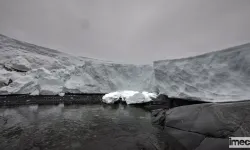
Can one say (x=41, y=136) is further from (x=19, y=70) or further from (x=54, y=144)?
(x=19, y=70)

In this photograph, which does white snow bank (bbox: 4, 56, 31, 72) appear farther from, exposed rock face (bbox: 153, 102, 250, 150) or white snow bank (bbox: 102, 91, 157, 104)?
exposed rock face (bbox: 153, 102, 250, 150)

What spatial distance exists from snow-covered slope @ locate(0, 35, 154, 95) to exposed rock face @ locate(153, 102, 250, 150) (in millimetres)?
14788

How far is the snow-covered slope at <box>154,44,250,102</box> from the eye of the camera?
22.9 ft

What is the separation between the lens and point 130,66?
2241cm

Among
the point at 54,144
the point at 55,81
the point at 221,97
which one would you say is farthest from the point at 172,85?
the point at 55,81

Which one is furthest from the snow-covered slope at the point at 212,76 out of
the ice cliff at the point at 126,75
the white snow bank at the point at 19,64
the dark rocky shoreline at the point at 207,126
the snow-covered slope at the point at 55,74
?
the white snow bank at the point at 19,64

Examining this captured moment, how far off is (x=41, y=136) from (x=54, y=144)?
1.11m

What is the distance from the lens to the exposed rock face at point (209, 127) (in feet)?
11.8

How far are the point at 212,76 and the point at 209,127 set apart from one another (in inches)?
239

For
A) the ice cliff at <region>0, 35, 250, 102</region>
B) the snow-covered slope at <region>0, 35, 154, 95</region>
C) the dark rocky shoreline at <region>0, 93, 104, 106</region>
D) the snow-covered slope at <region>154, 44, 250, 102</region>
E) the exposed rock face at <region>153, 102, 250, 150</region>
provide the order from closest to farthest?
1. the exposed rock face at <region>153, 102, 250, 150</region>
2. the snow-covered slope at <region>154, 44, 250, 102</region>
3. the ice cliff at <region>0, 35, 250, 102</region>
4. the dark rocky shoreline at <region>0, 93, 104, 106</region>
5. the snow-covered slope at <region>0, 35, 154, 95</region>

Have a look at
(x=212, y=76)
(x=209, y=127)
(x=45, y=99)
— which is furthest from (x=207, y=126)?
(x=45, y=99)

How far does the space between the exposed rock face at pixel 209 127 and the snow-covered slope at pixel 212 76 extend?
9.69 ft

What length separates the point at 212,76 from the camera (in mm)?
8695

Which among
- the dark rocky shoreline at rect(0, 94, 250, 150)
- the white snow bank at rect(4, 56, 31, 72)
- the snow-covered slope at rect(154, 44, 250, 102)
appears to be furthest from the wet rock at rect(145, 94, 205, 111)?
the white snow bank at rect(4, 56, 31, 72)
